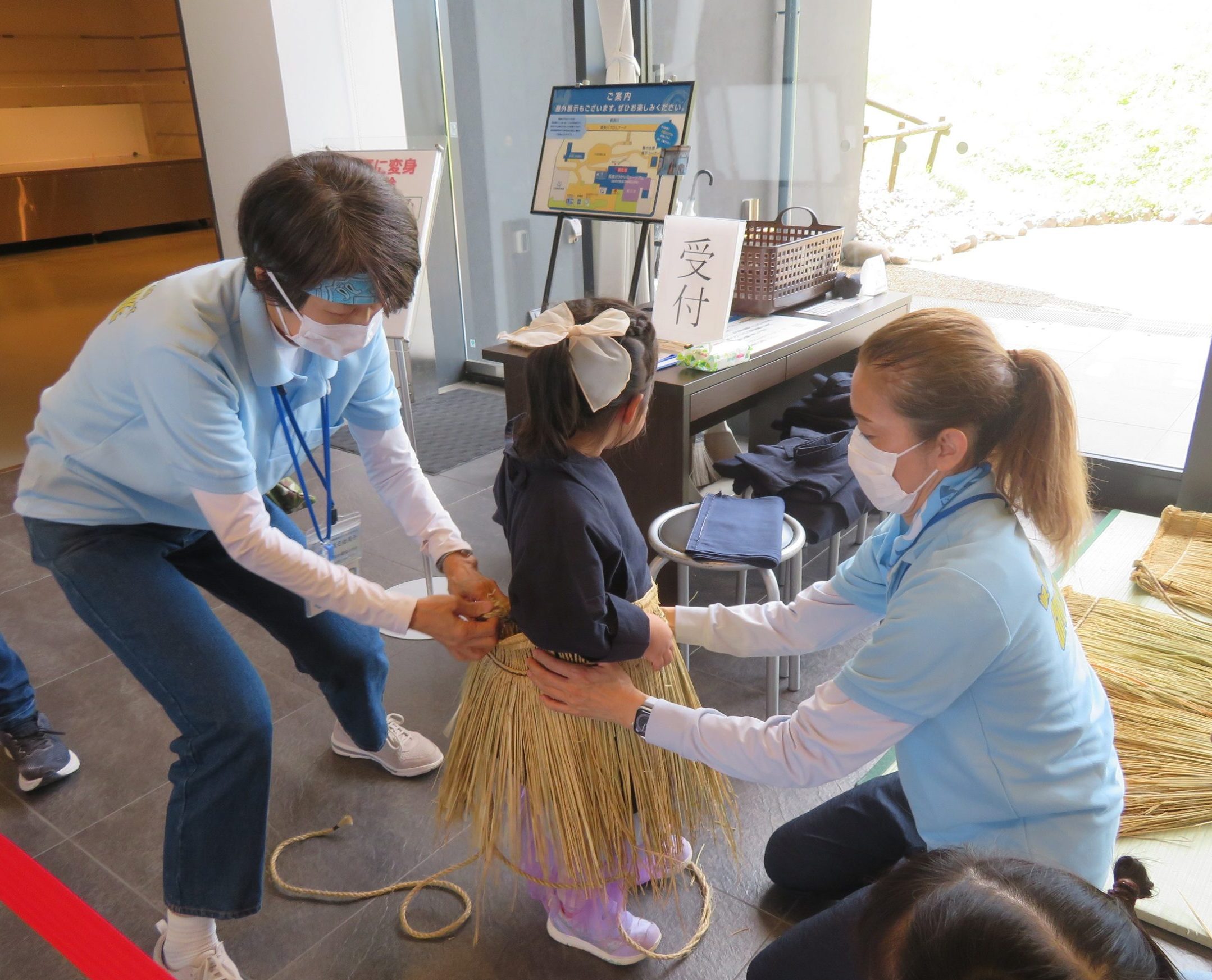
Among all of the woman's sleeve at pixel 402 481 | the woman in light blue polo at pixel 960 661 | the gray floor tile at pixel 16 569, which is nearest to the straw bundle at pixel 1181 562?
the woman in light blue polo at pixel 960 661

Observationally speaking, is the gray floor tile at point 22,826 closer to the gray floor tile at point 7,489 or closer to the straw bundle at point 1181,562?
the gray floor tile at point 7,489

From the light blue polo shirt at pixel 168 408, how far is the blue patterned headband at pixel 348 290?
13cm

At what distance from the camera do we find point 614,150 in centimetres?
305

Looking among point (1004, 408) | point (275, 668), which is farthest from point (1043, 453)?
point (275, 668)

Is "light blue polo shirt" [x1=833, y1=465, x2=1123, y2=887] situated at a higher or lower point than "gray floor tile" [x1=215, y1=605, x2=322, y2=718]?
higher

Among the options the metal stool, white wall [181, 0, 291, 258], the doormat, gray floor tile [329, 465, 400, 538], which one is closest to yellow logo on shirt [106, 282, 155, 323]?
the metal stool

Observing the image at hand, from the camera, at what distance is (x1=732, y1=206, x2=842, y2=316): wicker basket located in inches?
122

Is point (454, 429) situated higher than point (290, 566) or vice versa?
point (290, 566)

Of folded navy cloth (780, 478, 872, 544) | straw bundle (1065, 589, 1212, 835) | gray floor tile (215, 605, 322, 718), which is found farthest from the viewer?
gray floor tile (215, 605, 322, 718)

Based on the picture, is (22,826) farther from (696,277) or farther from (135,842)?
(696,277)

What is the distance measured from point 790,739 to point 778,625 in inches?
12.7

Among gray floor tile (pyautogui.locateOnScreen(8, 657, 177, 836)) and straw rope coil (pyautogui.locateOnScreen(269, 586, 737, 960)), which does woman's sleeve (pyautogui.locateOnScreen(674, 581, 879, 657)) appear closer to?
straw rope coil (pyautogui.locateOnScreen(269, 586, 737, 960))

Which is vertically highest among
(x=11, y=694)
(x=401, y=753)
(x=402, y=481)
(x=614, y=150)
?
(x=614, y=150)

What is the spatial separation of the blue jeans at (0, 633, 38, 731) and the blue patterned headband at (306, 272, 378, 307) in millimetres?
1410
